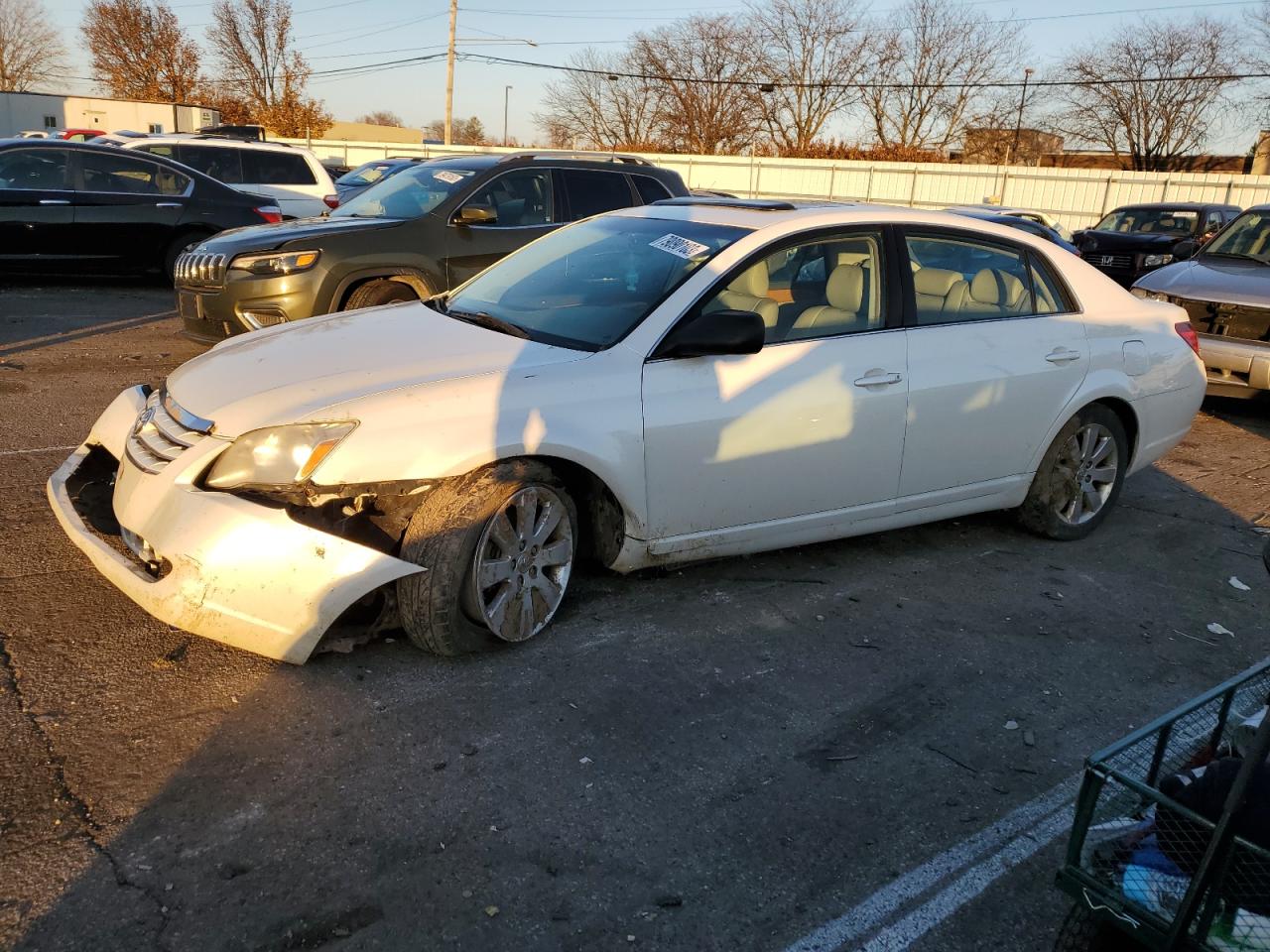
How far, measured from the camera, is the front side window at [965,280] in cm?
475

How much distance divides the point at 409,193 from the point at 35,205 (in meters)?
5.26

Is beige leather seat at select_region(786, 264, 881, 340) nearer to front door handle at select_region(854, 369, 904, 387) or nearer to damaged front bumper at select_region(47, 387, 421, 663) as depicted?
front door handle at select_region(854, 369, 904, 387)

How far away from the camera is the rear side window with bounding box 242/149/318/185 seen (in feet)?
48.0

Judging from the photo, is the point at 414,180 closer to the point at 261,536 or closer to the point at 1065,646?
the point at 261,536

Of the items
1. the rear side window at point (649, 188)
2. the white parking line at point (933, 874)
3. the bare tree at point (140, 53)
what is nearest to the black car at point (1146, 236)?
the rear side window at point (649, 188)

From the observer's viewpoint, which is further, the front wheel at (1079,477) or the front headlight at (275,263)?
the front headlight at (275,263)

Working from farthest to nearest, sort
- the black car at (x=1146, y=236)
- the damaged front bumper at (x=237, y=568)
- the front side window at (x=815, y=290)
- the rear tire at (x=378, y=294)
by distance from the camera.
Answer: the black car at (x=1146, y=236), the rear tire at (x=378, y=294), the front side window at (x=815, y=290), the damaged front bumper at (x=237, y=568)

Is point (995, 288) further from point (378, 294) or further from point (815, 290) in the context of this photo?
point (378, 294)

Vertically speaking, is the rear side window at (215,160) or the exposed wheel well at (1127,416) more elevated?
the rear side window at (215,160)

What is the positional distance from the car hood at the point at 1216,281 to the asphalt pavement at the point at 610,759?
451 cm

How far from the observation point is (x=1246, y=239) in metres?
9.63

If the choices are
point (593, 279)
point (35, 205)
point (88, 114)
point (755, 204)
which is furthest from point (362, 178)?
point (88, 114)

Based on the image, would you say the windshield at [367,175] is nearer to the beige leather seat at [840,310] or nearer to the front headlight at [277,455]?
the beige leather seat at [840,310]

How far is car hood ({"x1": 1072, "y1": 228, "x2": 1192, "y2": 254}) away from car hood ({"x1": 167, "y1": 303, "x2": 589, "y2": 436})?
50.7 feet
